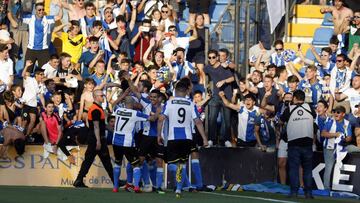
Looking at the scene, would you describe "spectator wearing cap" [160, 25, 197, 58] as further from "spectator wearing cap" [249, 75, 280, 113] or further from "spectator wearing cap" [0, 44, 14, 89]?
"spectator wearing cap" [0, 44, 14, 89]

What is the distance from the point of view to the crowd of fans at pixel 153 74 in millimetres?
24578

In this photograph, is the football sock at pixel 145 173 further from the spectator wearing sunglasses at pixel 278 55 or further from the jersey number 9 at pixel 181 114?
the spectator wearing sunglasses at pixel 278 55

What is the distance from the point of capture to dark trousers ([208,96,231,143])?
83.1 feet

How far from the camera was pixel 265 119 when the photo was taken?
973 inches

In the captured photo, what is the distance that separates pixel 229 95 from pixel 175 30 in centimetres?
266

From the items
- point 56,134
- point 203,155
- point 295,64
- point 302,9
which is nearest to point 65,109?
point 56,134

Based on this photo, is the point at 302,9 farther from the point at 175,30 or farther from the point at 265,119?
the point at 265,119

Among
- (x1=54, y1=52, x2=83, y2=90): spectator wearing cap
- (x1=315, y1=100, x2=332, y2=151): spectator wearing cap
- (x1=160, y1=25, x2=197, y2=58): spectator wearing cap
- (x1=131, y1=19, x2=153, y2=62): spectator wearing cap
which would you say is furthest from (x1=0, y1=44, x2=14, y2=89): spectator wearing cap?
(x1=315, y1=100, x2=332, y2=151): spectator wearing cap

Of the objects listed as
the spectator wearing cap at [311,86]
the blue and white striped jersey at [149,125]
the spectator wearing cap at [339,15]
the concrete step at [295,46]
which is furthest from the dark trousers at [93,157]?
the spectator wearing cap at [339,15]

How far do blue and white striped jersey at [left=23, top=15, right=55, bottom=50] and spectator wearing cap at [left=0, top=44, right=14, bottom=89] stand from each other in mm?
914

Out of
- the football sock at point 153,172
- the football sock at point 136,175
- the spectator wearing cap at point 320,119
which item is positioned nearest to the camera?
the football sock at point 136,175

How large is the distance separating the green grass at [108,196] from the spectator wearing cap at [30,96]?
2410mm

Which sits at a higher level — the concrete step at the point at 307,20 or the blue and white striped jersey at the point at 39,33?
the concrete step at the point at 307,20

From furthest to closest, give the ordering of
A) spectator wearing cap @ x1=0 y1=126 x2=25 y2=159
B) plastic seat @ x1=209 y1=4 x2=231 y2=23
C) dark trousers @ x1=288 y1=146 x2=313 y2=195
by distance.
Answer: plastic seat @ x1=209 y1=4 x2=231 y2=23, spectator wearing cap @ x1=0 y1=126 x2=25 y2=159, dark trousers @ x1=288 y1=146 x2=313 y2=195
